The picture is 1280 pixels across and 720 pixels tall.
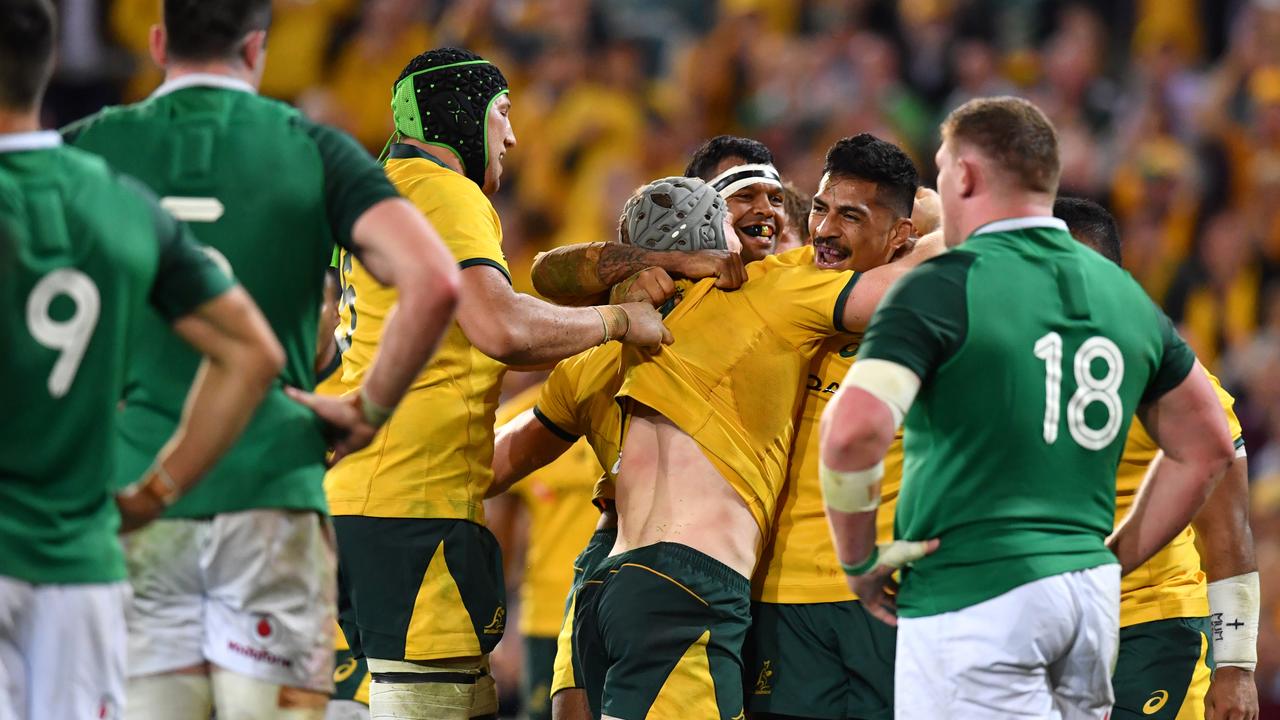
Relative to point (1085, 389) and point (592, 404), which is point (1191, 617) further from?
point (592, 404)

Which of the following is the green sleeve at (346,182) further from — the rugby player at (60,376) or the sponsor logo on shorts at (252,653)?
the sponsor logo on shorts at (252,653)

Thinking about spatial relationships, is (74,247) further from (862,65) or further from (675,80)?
(675,80)

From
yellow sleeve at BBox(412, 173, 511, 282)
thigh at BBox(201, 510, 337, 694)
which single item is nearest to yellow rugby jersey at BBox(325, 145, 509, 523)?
yellow sleeve at BBox(412, 173, 511, 282)

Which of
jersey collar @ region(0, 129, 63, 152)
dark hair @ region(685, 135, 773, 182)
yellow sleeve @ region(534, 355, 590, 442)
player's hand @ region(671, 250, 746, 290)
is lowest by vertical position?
yellow sleeve @ region(534, 355, 590, 442)

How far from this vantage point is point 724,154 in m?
6.42

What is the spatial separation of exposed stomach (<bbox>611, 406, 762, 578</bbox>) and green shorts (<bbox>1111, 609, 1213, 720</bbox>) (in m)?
1.41

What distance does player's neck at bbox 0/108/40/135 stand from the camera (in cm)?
352

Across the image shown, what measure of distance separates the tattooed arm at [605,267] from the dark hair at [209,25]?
6.79 feet

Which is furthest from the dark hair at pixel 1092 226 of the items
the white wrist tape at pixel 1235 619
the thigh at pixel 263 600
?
the thigh at pixel 263 600

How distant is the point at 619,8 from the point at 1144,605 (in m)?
11.0

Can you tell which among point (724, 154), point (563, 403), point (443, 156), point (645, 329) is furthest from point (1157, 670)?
point (443, 156)

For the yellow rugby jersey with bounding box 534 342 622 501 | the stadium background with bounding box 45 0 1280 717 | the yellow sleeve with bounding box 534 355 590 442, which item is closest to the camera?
the yellow rugby jersey with bounding box 534 342 622 501

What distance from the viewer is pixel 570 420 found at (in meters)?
6.09

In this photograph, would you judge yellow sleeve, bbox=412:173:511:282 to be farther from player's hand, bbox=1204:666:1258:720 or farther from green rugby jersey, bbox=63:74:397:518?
player's hand, bbox=1204:666:1258:720
